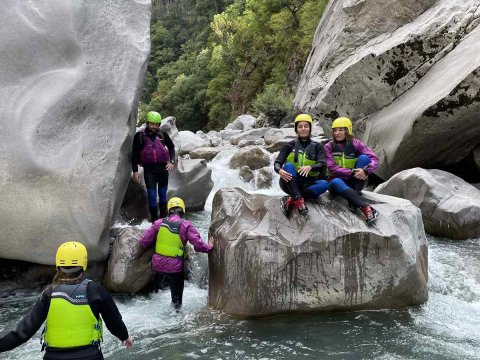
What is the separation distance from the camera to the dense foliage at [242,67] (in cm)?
2655

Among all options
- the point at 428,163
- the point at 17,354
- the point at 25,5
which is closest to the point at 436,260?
the point at 428,163

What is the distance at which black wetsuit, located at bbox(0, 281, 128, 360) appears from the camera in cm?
306

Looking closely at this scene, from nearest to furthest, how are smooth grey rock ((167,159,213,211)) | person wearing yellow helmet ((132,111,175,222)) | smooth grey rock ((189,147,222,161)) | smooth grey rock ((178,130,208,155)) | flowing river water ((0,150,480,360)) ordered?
1. flowing river water ((0,150,480,360))
2. person wearing yellow helmet ((132,111,175,222))
3. smooth grey rock ((167,159,213,211))
4. smooth grey rock ((189,147,222,161))
5. smooth grey rock ((178,130,208,155))

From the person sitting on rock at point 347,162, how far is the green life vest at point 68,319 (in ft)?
11.9

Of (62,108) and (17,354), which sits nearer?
(17,354)

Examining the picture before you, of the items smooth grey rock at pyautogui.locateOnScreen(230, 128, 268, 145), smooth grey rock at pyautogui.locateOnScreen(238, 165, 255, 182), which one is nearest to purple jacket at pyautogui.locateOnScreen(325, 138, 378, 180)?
smooth grey rock at pyautogui.locateOnScreen(238, 165, 255, 182)

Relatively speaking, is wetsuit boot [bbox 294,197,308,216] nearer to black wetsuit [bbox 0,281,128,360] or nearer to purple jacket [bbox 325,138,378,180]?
purple jacket [bbox 325,138,378,180]

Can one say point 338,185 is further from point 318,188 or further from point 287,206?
point 287,206

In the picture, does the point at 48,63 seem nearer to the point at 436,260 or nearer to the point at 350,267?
the point at 350,267

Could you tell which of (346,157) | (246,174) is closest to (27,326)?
(346,157)

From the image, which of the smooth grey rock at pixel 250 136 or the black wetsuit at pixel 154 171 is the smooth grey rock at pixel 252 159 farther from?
the black wetsuit at pixel 154 171

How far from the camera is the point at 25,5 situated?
21.0 feet

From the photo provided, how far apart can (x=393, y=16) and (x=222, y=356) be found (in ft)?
32.1

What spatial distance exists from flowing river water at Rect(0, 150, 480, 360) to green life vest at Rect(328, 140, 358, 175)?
1.85 meters
